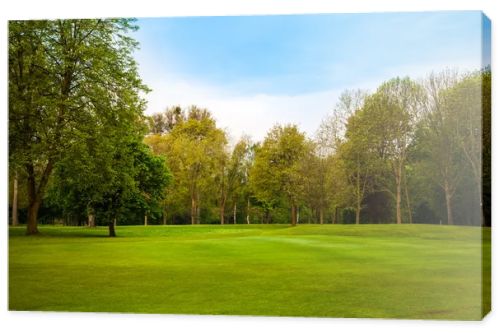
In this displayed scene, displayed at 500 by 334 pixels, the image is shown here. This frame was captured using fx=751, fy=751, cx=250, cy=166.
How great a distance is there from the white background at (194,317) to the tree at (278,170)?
2.07m

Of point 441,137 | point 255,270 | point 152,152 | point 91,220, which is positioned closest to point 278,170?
point 255,270

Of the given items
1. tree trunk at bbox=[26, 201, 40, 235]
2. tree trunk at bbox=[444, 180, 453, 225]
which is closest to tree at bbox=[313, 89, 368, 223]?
tree trunk at bbox=[444, 180, 453, 225]

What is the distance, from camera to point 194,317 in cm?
1169

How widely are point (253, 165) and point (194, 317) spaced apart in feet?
9.48

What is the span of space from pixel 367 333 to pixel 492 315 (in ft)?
6.28

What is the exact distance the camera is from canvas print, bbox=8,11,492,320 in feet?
37.3

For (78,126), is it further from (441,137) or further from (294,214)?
(441,137)

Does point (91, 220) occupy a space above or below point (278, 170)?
below

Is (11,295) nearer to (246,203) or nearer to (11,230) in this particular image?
(11,230)

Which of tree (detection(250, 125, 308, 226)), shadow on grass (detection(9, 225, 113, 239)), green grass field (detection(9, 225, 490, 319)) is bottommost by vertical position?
green grass field (detection(9, 225, 490, 319))

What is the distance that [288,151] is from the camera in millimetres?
12797

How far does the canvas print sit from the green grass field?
0.03 m

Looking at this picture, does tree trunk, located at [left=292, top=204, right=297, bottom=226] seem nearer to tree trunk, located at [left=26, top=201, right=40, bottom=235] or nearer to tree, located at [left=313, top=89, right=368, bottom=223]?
tree, located at [left=313, top=89, right=368, bottom=223]
